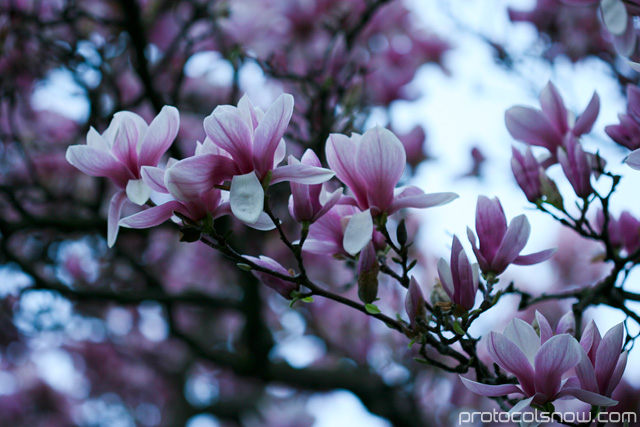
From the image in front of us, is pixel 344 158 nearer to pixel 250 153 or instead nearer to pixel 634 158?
pixel 250 153

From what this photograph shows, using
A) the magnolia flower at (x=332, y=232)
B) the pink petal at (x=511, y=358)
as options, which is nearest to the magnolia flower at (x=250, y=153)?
the magnolia flower at (x=332, y=232)

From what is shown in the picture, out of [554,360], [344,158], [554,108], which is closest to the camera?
[554,360]

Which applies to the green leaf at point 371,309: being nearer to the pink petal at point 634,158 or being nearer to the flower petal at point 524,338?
the flower petal at point 524,338

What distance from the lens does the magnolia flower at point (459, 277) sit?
3.04 feet

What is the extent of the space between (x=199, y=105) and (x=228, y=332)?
258 cm

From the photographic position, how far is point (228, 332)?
16.8 ft

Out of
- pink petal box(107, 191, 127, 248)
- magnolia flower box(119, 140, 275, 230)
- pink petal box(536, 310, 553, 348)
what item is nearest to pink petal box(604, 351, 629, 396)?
pink petal box(536, 310, 553, 348)

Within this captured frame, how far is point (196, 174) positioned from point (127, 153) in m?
0.20

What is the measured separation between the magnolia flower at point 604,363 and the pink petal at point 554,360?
0.03 metres

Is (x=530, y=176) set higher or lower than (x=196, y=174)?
lower

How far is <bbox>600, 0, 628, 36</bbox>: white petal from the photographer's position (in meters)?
1.13

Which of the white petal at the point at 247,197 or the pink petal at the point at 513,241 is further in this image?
the pink petal at the point at 513,241

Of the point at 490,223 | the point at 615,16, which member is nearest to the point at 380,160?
the point at 490,223

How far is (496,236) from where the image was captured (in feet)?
3.28
